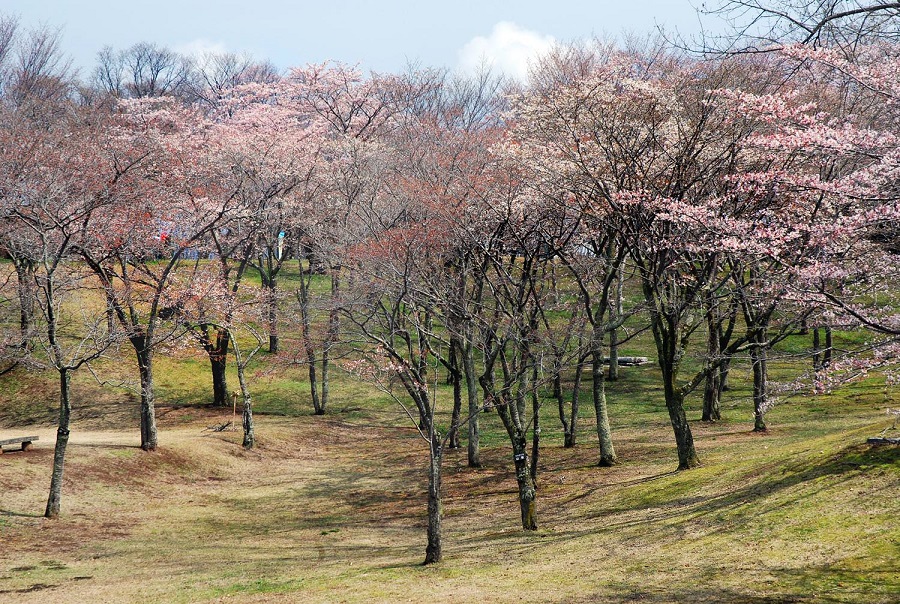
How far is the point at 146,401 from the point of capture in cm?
2372

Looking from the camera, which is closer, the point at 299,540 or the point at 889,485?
the point at 889,485

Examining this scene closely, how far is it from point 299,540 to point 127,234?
38.4 feet

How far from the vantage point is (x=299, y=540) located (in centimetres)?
1755

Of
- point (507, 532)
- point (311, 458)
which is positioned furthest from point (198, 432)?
point (507, 532)

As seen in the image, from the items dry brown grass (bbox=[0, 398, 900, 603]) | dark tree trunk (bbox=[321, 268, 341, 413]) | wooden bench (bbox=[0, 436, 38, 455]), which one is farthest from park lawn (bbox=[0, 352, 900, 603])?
dark tree trunk (bbox=[321, 268, 341, 413])

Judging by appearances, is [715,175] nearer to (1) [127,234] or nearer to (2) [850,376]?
(2) [850,376]

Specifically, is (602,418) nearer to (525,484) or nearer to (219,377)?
(525,484)

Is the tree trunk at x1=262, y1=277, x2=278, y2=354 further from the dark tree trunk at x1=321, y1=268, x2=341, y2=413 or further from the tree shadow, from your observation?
the tree shadow

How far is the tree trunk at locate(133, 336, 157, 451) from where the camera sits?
23.5 metres

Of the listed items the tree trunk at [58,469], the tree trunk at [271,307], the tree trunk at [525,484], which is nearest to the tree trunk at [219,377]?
the tree trunk at [271,307]

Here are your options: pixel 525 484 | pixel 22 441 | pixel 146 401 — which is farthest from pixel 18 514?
pixel 525 484

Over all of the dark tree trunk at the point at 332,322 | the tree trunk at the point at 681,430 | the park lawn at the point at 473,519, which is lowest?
the park lawn at the point at 473,519

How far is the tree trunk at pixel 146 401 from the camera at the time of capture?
2345 cm

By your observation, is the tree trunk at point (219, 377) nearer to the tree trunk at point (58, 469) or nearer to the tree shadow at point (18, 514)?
the tree trunk at point (58, 469)
